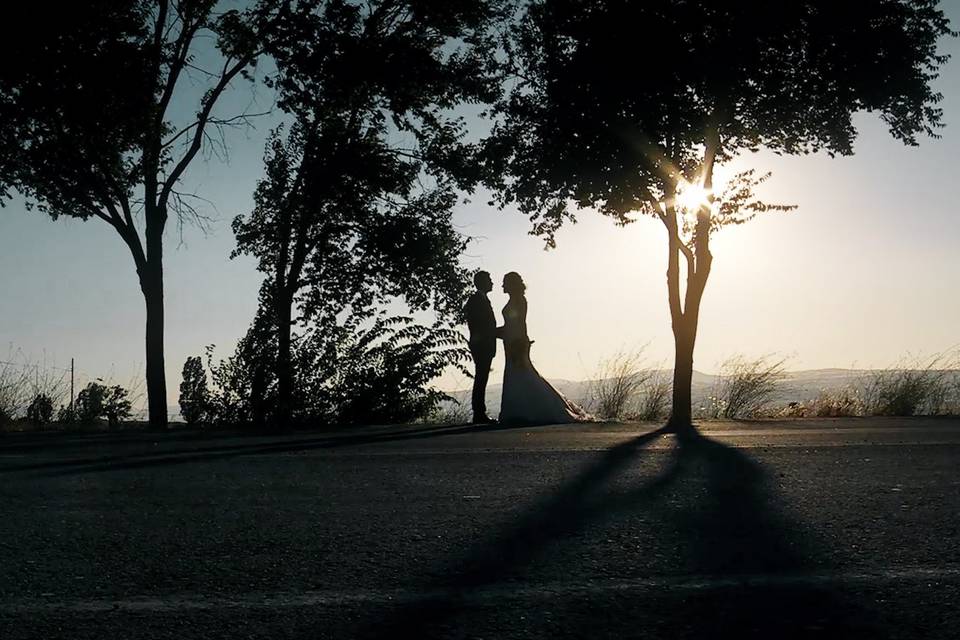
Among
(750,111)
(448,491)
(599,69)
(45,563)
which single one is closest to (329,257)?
(599,69)

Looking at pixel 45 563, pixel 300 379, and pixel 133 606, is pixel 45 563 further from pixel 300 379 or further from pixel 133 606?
pixel 300 379

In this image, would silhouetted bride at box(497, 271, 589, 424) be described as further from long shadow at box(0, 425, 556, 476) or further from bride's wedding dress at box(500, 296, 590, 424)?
long shadow at box(0, 425, 556, 476)

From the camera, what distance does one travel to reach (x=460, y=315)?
1867 centimetres

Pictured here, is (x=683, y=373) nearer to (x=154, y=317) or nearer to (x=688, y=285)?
(x=688, y=285)

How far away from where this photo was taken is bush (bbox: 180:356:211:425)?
16.9 meters

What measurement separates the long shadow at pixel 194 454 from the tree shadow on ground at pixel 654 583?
394 cm

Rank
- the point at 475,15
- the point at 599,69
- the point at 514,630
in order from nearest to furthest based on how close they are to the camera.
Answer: the point at 514,630 < the point at 599,69 < the point at 475,15

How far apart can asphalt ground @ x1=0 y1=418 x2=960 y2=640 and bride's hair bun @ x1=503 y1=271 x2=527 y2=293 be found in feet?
23.2

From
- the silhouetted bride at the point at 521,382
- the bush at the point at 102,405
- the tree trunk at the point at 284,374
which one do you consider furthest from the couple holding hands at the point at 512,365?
the bush at the point at 102,405

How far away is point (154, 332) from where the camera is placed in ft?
66.1

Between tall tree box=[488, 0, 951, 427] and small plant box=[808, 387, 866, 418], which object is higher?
tall tree box=[488, 0, 951, 427]

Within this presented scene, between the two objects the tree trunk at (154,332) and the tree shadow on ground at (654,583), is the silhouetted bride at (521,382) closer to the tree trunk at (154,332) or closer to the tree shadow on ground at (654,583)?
the tree trunk at (154,332)

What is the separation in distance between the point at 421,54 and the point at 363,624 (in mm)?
17892

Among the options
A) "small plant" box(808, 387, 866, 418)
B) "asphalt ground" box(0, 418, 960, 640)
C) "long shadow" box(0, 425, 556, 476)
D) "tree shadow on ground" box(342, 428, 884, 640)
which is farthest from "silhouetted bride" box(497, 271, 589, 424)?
"tree shadow on ground" box(342, 428, 884, 640)
